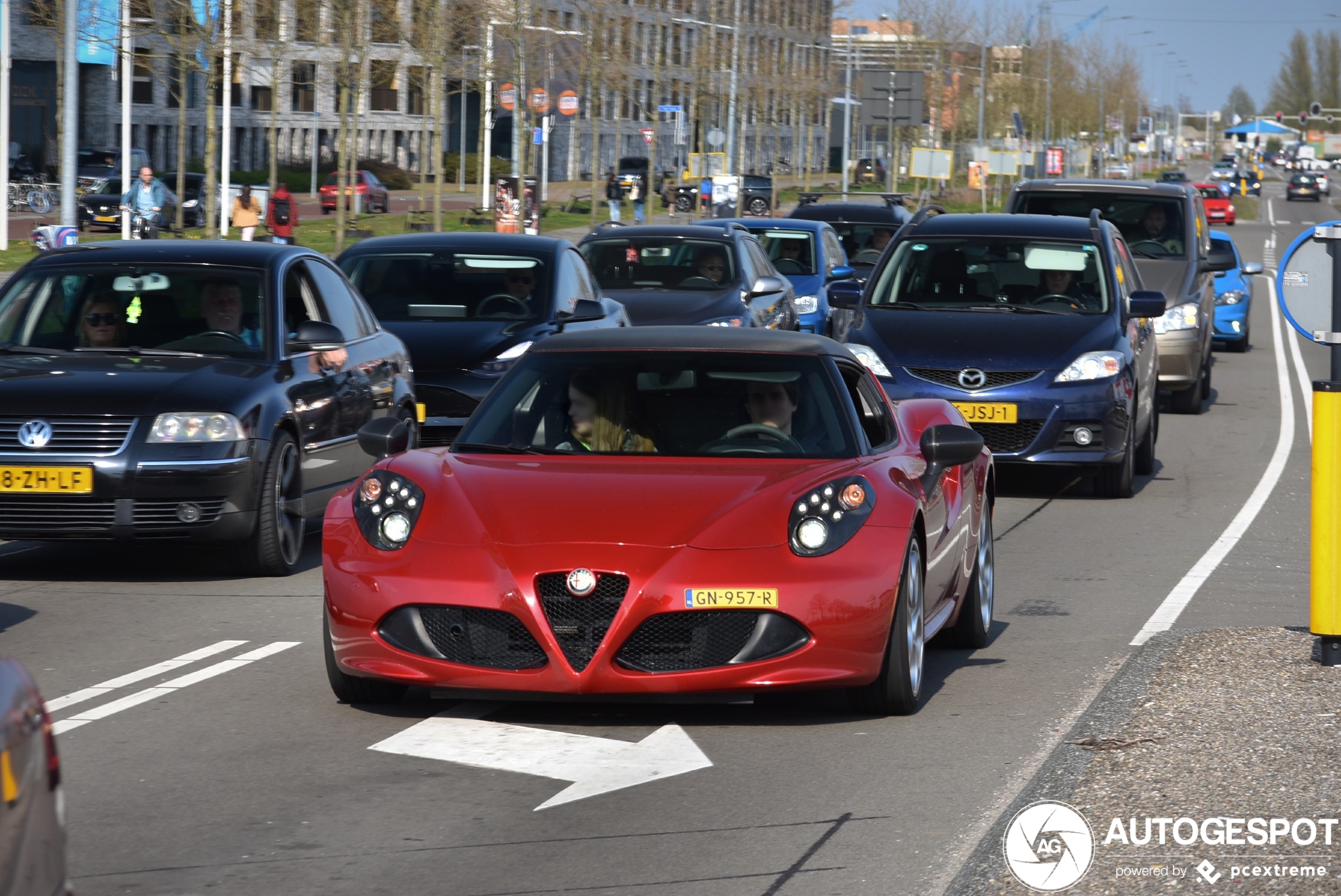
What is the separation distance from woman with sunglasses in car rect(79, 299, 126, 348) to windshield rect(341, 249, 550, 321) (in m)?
4.04

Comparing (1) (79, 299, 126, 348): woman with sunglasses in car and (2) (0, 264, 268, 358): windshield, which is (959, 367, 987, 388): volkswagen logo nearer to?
(2) (0, 264, 268, 358): windshield

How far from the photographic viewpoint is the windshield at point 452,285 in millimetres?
14328

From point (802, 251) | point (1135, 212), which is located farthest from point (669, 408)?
point (802, 251)

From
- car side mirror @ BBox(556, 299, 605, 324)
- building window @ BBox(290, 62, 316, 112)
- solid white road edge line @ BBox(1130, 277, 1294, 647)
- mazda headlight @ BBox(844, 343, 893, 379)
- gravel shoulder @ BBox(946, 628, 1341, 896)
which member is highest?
building window @ BBox(290, 62, 316, 112)

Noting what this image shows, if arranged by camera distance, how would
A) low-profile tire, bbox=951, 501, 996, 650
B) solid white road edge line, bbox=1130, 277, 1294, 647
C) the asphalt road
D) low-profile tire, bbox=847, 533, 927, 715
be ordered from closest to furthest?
the asphalt road → low-profile tire, bbox=847, 533, 927, 715 → low-profile tire, bbox=951, 501, 996, 650 → solid white road edge line, bbox=1130, 277, 1294, 647

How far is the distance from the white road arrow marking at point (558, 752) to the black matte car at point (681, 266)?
1202 cm

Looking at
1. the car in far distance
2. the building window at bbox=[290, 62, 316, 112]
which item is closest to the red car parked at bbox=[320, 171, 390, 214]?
the building window at bbox=[290, 62, 316, 112]

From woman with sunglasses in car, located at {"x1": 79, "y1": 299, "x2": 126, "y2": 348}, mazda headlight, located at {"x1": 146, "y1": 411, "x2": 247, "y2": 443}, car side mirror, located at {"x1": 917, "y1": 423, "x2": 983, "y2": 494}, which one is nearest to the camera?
car side mirror, located at {"x1": 917, "y1": 423, "x2": 983, "y2": 494}

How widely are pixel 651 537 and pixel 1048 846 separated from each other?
1709 millimetres

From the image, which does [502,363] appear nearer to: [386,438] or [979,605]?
[979,605]

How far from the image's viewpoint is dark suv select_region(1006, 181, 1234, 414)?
19.2 meters

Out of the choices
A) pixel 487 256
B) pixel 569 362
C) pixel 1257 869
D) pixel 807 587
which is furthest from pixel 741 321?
pixel 1257 869

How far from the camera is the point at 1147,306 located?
13906 millimetres

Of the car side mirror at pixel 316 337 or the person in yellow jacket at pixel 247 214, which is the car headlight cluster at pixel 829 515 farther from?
the person in yellow jacket at pixel 247 214
